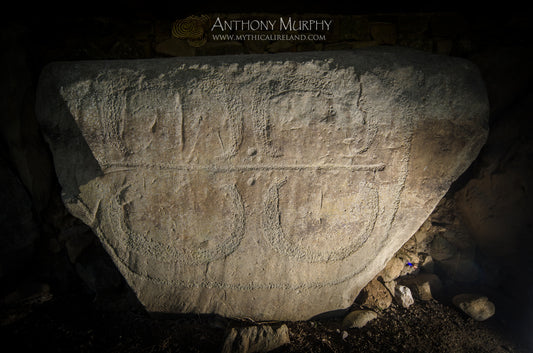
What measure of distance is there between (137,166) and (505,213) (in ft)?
8.01

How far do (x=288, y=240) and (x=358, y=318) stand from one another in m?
0.72

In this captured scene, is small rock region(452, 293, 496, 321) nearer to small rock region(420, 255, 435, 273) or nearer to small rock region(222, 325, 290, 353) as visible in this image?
small rock region(420, 255, 435, 273)

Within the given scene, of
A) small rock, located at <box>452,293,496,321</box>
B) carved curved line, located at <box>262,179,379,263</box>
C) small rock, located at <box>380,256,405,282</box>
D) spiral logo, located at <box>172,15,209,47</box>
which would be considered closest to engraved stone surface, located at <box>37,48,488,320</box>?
carved curved line, located at <box>262,179,379,263</box>

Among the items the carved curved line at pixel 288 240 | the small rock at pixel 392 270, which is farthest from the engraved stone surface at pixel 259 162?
the small rock at pixel 392 270

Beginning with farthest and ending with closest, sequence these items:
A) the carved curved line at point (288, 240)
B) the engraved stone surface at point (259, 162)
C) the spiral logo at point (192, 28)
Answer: the spiral logo at point (192, 28), the carved curved line at point (288, 240), the engraved stone surface at point (259, 162)

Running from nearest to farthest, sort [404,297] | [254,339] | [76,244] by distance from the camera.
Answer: [254,339]
[404,297]
[76,244]

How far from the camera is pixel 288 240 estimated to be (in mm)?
1686

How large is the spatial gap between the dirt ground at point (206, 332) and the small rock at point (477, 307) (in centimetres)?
5

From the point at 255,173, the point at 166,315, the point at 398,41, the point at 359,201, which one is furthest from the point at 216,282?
the point at 398,41

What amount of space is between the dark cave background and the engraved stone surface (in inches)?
13.5

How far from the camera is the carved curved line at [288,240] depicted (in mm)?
1641

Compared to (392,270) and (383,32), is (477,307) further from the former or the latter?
(383,32)

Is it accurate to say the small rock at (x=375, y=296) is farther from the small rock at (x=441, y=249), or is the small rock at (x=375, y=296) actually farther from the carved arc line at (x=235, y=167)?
the carved arc line at (x=235, y=167)


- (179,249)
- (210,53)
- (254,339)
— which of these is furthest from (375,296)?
(210,53)
